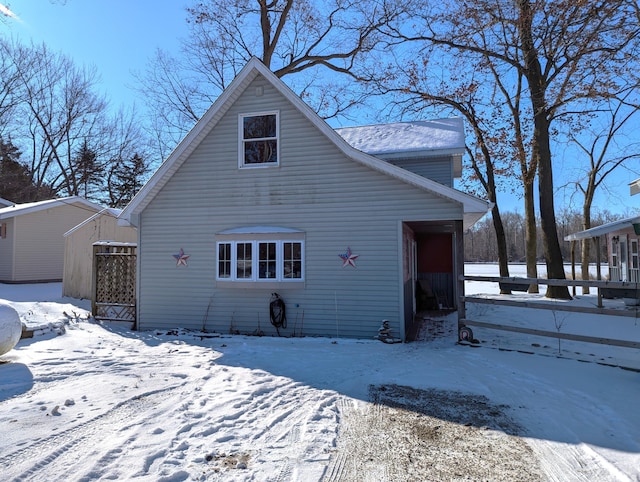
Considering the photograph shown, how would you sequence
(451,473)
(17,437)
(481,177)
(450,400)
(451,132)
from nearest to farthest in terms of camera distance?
(451,473) < (17,437) < (450,400) < (451,132) < (481,177)

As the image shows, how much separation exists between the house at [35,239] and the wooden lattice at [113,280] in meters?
11.9

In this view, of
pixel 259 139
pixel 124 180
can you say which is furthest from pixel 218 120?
pixel 124 180

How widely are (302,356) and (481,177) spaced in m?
17.5

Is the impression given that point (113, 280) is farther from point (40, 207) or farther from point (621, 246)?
point (621, 246)

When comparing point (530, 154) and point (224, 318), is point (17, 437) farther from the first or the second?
point (530, 154)

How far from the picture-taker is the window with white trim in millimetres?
8977

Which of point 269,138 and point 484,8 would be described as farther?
point 484,8

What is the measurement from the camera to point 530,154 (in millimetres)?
18812

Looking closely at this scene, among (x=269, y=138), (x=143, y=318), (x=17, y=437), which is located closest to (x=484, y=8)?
(x=269, y=138)

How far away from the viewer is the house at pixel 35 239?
19.5 m

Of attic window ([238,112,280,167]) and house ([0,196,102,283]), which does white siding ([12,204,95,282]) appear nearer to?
house ([0,196,102,283])

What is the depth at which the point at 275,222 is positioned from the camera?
922 centimetres

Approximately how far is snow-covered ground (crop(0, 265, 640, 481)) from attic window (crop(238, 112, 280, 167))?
13.6 feet

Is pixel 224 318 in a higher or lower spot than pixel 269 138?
lower
